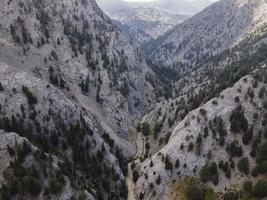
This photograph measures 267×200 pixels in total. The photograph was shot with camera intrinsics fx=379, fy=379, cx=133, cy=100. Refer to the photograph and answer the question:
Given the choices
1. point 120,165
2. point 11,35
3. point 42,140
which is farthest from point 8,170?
point 11,35

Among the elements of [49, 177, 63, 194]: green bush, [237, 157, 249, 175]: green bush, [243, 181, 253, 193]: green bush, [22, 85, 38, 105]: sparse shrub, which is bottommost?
[243, 181, 253, 193]: green bush

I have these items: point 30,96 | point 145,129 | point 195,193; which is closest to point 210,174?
point 195,193

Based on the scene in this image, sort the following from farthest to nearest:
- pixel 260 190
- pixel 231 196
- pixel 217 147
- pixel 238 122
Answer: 1. pixel 238 122
2. pixel 217 147
3. pixel 231 196
4. pixel 260 190

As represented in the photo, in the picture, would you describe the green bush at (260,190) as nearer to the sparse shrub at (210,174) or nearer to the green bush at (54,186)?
the sparse shrub at (210,174)

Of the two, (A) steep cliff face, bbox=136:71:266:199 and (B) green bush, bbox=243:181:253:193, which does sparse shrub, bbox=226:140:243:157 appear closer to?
(A) steep cliff face, bbox=136:71:266:199

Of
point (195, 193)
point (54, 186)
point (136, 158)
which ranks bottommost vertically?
point (195, 193)

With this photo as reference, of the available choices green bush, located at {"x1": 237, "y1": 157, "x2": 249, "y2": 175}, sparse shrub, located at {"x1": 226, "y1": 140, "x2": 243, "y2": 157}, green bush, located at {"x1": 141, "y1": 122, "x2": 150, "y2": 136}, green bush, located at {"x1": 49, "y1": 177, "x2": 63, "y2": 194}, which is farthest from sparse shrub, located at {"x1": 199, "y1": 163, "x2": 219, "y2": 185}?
green bush, located at {"x1": 141, "y1": 122, "x2": 150, "y2": 136}

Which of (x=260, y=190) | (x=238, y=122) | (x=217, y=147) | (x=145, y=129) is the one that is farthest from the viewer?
(x=145, y=129)

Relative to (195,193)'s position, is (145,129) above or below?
above

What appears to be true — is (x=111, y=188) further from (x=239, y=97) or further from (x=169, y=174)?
(x=239, y=97)

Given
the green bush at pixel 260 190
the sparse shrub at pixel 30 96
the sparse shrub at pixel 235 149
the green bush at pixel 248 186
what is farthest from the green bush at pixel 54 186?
the sparse shrub at pixel 235 149

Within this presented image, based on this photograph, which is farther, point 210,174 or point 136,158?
point 136,158

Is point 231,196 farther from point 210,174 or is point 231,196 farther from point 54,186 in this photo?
point 54,186
